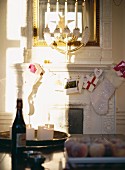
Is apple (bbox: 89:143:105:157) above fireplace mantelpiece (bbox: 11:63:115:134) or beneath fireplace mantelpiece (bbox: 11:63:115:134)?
above

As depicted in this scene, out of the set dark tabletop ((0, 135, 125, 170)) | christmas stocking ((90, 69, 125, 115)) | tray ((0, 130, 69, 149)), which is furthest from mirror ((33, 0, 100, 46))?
dark tabletop ((0, 135, 125, 170))

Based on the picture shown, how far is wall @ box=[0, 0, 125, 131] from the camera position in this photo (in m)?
4.54

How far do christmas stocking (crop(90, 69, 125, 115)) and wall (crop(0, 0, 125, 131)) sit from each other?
0.31m

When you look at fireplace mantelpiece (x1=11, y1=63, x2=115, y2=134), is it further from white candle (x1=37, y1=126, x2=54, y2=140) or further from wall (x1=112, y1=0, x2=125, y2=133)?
white candle (x1=37, y1=126, x2=54, y2=140)

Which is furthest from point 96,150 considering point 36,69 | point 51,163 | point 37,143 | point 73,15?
point 73,15

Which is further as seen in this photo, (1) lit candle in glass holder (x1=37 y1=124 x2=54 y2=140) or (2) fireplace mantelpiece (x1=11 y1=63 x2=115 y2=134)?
(2) fireplace mantelpiece (x1=11 y1=63 x2=115 y2=134)

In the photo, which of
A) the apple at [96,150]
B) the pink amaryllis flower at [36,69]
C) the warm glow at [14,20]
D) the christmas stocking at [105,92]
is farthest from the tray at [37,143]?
the warm glow at [14,20]

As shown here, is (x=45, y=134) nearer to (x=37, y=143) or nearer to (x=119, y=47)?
(x=37, y=143)

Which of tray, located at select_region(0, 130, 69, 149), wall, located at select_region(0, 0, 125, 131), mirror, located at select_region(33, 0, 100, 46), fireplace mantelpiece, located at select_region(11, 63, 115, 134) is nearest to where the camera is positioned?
tray, located at select_region(0, 130, 69, 149)

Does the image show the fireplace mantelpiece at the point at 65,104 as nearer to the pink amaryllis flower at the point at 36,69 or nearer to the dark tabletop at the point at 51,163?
the pink amaryllis flower at the point at 36,69

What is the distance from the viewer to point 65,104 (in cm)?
432

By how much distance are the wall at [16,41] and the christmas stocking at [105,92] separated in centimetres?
31

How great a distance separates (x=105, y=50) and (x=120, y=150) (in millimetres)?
3422

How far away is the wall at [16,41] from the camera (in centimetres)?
454
